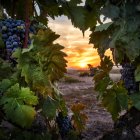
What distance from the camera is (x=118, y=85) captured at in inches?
125

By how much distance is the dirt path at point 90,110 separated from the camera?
4.38 metres

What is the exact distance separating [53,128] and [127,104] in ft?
2.33

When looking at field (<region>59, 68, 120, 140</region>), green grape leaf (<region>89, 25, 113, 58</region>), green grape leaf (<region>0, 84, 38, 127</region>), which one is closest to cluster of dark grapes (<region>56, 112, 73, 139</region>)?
field (<region>59, 68, 120, 140</region>)

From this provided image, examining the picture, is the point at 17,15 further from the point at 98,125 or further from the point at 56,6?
the point at 98,125

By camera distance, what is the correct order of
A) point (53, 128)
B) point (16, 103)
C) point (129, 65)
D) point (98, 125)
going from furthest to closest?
1. point (98, 125)
2. point (53, 128)
3. point (129, 65)
4. point (16, 103)

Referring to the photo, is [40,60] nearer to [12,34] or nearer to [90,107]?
[12,34]

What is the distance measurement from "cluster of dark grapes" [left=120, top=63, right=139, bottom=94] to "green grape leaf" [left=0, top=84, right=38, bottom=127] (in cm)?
109

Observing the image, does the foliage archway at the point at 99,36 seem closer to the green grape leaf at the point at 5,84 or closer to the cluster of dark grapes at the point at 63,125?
the green grape leaf at the point at 5,84

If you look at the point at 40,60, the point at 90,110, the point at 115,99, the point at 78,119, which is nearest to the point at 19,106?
the point at 40,60

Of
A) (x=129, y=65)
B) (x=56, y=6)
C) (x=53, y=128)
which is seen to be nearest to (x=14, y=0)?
(x=56, y=6)

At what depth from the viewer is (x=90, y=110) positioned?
543cm

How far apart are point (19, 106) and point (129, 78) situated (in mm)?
1184

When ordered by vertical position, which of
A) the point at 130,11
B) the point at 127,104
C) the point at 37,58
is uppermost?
the point at 130,11

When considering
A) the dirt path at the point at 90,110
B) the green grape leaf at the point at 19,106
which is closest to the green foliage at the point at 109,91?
the green grape leaf at the point at 19,106
